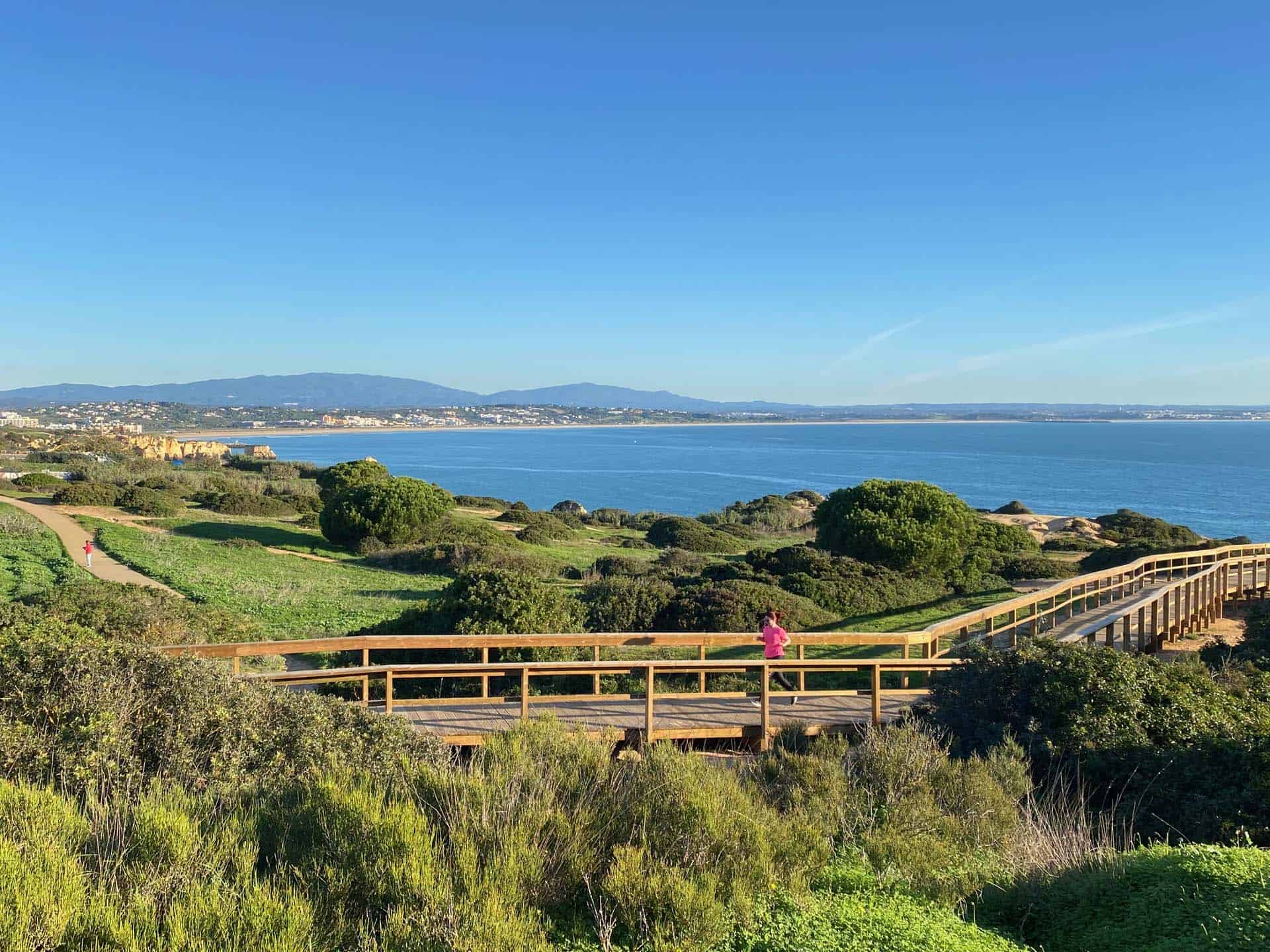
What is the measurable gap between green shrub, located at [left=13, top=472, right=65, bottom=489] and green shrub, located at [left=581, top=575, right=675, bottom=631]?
1286 inches

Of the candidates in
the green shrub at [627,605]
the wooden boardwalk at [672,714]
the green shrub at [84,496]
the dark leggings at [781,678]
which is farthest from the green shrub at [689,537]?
the wooden boardwalk at [672,714]

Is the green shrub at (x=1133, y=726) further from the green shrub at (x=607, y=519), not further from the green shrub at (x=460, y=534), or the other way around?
the green shrub at (x=607, y=519)

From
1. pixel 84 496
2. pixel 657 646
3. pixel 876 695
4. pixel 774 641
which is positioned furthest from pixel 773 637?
pixel 84 496

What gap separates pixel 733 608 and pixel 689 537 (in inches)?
757

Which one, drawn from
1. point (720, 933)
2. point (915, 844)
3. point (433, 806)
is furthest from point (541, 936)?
point (915, 844)

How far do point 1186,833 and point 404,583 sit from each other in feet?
59.5

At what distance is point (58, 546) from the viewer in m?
22.4

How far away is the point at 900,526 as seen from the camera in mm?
21656

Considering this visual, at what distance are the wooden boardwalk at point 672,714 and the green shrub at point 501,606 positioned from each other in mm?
3247

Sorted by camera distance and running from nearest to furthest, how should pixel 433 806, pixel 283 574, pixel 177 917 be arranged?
pixel 177 917
pixel 433 806
pixel 283 574

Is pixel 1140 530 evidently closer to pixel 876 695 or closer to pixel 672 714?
pixel 876 695

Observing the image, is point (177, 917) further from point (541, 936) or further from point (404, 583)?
point (404, 583)

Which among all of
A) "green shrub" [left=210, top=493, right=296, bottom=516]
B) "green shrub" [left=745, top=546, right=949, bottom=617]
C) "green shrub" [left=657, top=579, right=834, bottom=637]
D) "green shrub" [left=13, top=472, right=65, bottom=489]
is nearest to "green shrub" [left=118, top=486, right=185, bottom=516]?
"green shrub" [left=210, top=493, right=296, bottom=516]

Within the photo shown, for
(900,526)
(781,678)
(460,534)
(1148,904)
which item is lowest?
(460,534)
